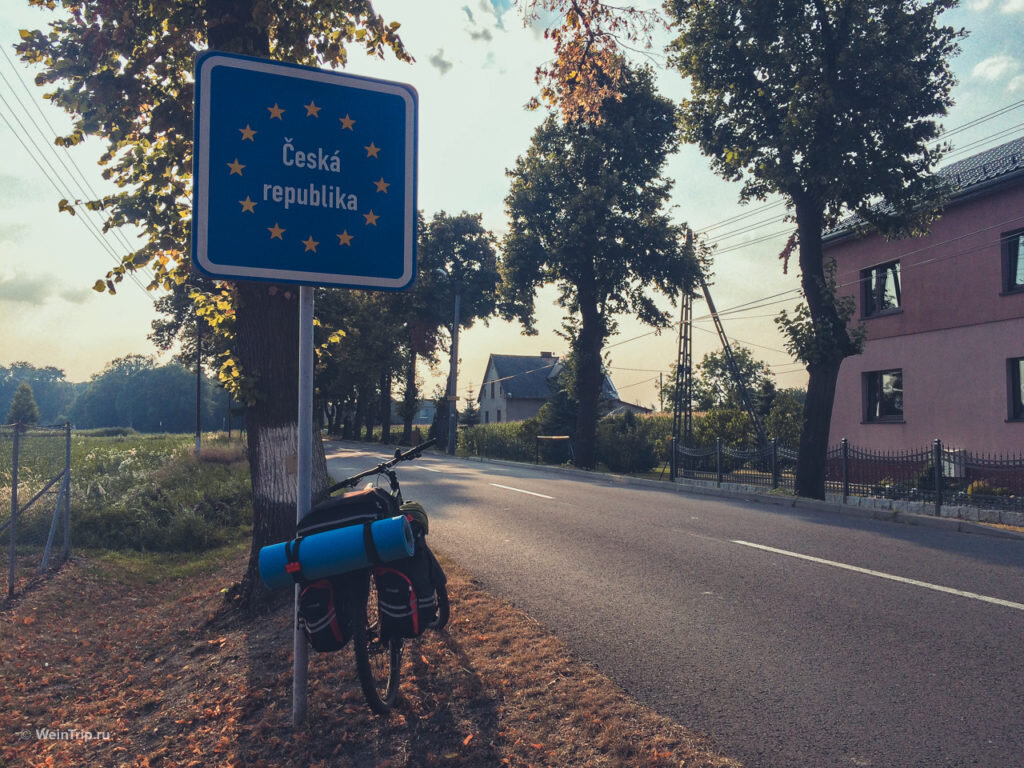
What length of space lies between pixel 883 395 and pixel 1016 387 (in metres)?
4.25

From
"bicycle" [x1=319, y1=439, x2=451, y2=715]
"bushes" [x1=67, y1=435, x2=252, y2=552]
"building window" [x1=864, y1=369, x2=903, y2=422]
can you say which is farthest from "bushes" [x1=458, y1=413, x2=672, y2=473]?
"bicycle" [x1=319, y1=439, x2=451, y2=715]

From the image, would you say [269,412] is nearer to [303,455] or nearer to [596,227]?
[303,455]

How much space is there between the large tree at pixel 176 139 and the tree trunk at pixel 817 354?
12770 millimetres

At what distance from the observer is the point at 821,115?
48.0ft

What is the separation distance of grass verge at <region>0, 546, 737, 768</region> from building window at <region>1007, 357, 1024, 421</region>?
1665 centimetres

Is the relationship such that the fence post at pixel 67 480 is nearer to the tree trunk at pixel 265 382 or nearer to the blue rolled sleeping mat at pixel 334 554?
the tree trunk at pixel 265 382

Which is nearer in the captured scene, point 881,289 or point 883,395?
point 883,395

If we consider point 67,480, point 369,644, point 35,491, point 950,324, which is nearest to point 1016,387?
point 950,324

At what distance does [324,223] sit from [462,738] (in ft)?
8.40

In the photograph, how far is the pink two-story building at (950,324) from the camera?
17000mm

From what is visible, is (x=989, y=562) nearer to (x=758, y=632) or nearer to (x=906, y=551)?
(x=906, y=551)

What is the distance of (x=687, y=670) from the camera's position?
13.9 feet

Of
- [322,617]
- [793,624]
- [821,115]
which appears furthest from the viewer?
[821,115]

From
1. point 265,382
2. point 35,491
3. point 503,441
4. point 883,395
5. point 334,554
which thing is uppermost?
point 883,395
